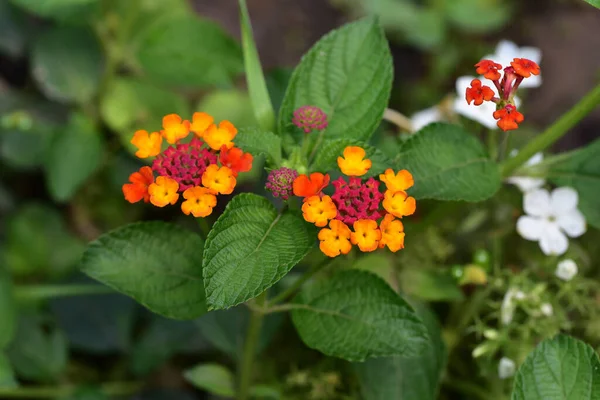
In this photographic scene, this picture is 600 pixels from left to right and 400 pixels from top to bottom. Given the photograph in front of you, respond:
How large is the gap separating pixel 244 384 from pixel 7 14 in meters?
1.38

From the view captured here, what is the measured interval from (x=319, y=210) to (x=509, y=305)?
25.9 inches

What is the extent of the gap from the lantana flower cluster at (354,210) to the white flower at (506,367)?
1.82ft

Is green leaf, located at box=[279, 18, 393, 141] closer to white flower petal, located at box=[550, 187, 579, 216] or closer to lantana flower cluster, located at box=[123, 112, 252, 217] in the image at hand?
lantana flower cluster, located at box=[123, 112, 252, 217]

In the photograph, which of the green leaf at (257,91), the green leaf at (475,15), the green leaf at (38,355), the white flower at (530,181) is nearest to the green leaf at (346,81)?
the green leaf at (257,91)

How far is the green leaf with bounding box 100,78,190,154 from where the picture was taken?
194 centimetres

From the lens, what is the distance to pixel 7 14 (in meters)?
2.03

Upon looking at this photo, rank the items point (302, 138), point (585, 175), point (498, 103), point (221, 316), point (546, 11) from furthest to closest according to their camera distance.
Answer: point (546, 11)
point (221, 316)
point (585, 175)
point (302, 138)
point (498, 103)

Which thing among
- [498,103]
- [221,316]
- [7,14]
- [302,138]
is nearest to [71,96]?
[7,14]

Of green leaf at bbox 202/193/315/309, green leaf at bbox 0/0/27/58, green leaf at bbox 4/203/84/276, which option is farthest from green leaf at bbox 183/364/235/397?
green leaf at bbox 0/0/27/58

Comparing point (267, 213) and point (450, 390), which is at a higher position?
point (267, 213)

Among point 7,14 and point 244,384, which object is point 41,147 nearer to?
point 7,14

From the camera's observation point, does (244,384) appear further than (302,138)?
Yes

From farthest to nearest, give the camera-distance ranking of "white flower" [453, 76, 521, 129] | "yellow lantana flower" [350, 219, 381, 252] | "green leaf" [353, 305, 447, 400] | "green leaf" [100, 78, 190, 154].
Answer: "green leaf" [100, 78, 190, 154] < "white flower" [453, 76, 521, 129] < "green leaf" [353, 305, 447, 400] < "yellow lantana flower" [350, 219, 381, 252]

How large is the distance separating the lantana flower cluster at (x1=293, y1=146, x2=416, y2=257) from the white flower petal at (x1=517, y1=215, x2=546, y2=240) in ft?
1.82
